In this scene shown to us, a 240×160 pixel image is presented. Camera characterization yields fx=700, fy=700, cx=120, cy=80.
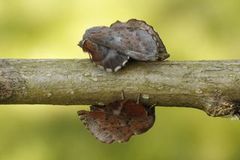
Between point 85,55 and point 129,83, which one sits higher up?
point 129,83

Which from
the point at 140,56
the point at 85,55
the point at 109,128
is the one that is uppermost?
the point at 140,56

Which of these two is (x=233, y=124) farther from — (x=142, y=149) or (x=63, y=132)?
(x=63, y=132)

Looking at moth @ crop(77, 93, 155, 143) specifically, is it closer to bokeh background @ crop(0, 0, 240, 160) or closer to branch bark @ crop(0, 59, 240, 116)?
branch bark @ crop(0, 59, 240, 116)

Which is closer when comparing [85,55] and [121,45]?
[121,45]

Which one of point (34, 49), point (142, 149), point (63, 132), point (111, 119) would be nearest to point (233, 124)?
point (142, 149)

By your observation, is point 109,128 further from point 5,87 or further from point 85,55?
point 85,55

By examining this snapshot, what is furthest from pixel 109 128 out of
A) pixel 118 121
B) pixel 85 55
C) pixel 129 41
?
pixel 85 55
